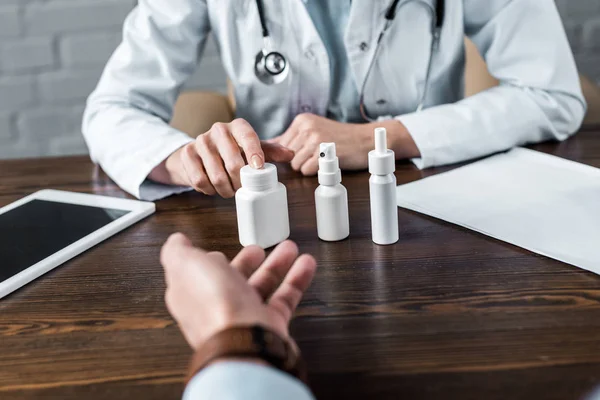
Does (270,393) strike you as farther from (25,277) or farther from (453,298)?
(25,277)

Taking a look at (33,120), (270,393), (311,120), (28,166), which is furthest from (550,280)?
(33,120)

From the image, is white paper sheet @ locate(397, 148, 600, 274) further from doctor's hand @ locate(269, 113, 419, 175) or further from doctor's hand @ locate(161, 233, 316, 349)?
doctor's hand @ locate(161, 233, 316, 349)

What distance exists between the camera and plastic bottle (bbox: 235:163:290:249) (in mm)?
673

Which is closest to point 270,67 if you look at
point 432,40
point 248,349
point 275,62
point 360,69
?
point 275,62

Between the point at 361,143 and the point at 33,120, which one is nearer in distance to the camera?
the point at 361,143

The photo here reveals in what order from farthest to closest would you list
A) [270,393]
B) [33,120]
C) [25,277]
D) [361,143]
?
[33,120] → [361,143] → [25,277] → [270,393]

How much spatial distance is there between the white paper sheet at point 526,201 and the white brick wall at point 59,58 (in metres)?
1.18

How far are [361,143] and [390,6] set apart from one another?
10.8 inches

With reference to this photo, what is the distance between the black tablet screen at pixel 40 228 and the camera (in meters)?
0.72

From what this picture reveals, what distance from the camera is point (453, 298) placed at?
57 cm

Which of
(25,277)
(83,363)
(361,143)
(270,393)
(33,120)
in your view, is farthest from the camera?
(33,120)

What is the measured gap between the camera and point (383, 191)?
667 millimetres

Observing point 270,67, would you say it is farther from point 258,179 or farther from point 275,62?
point 258,179

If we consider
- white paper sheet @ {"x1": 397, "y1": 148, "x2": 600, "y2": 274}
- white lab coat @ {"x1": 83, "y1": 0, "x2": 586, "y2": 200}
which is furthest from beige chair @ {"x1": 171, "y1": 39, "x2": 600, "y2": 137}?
white paper sheet @ {"x1": 397, "y1": 148, "x2": 600, "y2": 274}
